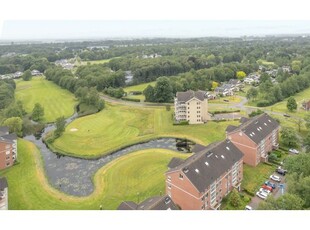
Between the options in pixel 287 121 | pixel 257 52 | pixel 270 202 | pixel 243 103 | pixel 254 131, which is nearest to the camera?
pixel 270 202

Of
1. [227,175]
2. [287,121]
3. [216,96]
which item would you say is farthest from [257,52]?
[227,175]

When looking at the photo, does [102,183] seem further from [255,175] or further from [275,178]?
[275,178]

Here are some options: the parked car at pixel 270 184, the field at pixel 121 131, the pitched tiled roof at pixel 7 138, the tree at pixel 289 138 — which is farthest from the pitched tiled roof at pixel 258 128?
the pitched tiled roof at pixel 7 138

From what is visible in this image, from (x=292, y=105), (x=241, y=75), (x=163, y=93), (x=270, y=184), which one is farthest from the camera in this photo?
(x=241, y=75)

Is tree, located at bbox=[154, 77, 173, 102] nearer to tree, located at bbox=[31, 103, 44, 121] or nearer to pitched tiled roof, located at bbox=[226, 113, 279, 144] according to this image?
tree, located at bbox=[31, 103, 44, 121]

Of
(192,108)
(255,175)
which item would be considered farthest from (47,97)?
(255,175)

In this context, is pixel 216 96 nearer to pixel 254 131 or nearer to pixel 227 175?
pixel 254 131
